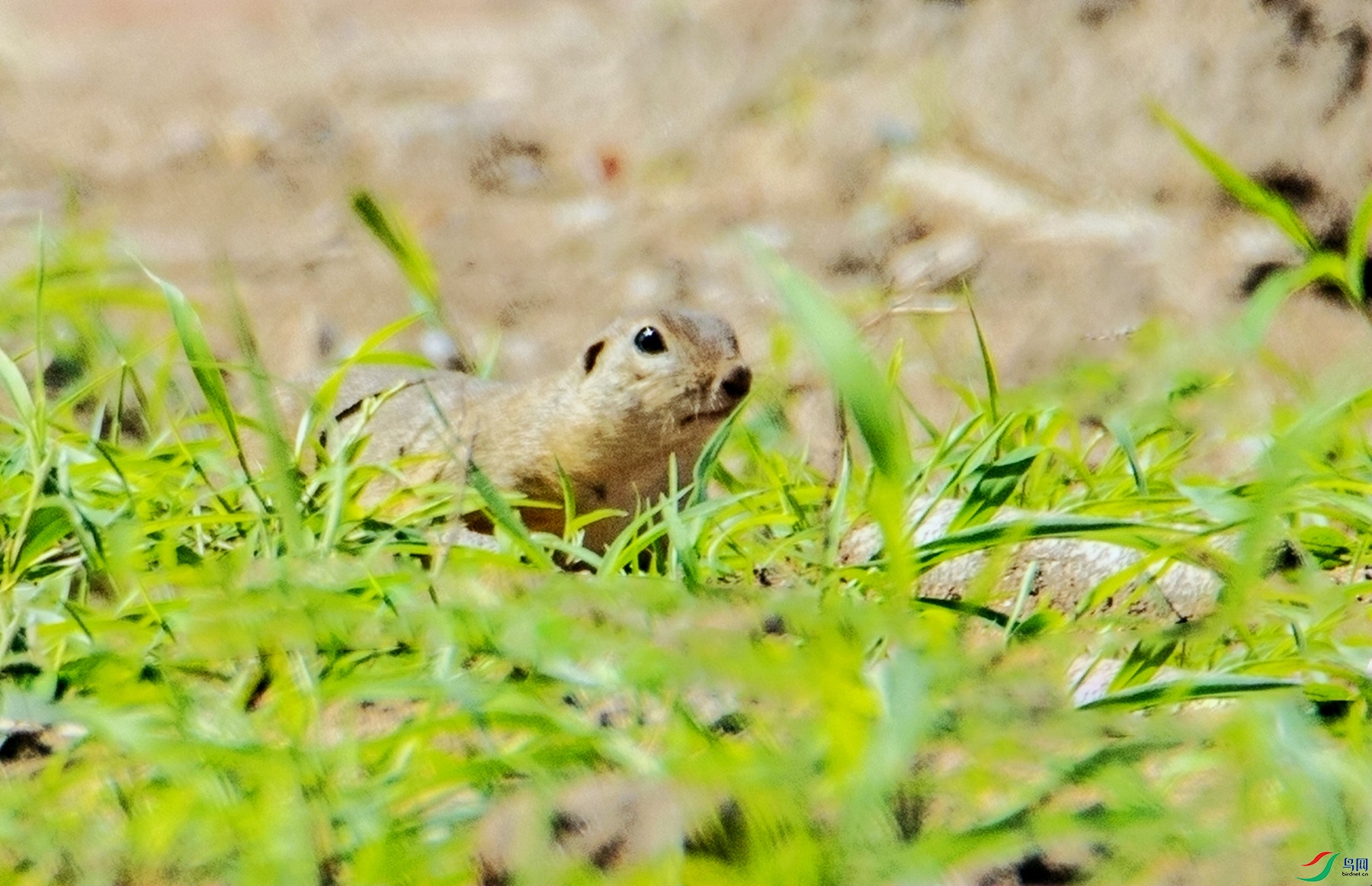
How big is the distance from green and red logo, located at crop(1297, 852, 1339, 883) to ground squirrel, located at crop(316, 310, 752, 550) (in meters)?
1.63

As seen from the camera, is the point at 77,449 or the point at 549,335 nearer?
the point at 77,449

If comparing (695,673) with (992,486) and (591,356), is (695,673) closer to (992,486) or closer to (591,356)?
(992,486)

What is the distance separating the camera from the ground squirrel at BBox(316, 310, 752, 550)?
3160 mm

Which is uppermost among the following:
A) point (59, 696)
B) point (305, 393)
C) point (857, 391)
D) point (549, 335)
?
point (857, 391)

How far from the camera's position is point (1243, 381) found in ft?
11.6

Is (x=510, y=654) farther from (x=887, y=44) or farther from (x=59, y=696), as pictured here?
(x=887, y=44)

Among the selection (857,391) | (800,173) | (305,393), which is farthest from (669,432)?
(800,173)

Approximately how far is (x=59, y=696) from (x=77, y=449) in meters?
0.63

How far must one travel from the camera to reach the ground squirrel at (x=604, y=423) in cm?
316

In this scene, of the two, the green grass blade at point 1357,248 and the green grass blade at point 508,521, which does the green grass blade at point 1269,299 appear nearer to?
the green grass blade at point 1357,248

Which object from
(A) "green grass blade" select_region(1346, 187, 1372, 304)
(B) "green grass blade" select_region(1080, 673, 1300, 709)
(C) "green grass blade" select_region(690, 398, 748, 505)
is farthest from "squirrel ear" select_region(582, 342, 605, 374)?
(B) "green grass blade" select_region(1080, 673, 1300, 709)

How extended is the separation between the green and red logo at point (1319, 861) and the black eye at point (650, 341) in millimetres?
1847

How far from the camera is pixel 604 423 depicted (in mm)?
3252

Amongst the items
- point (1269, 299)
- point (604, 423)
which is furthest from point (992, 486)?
point (604, 423)
